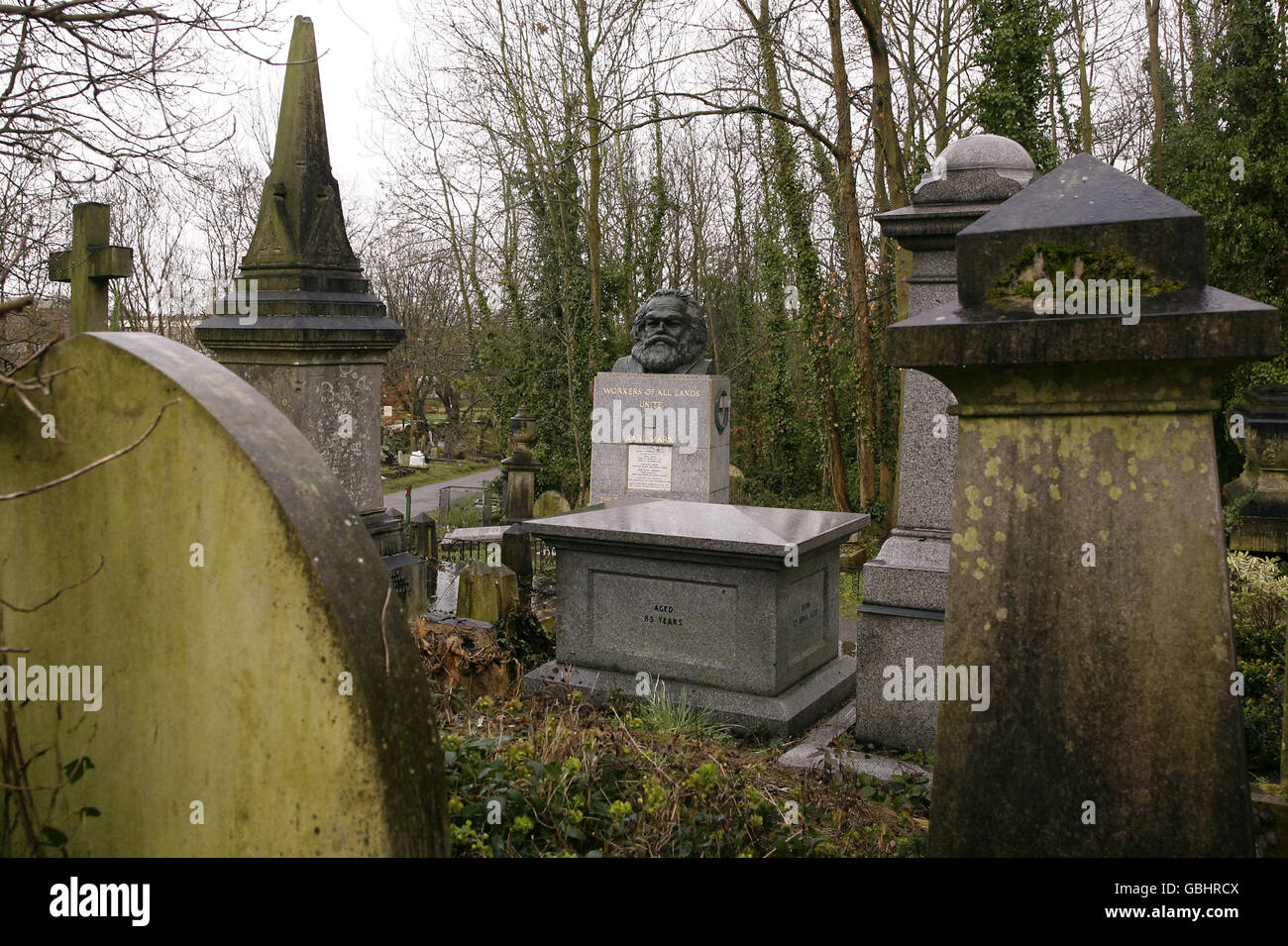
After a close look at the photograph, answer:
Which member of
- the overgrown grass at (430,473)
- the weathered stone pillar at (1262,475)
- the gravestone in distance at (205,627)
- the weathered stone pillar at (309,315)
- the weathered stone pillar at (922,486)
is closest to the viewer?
the gravestone in distance at (205,627)

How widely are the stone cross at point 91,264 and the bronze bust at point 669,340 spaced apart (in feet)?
24.9

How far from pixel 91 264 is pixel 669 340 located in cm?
795

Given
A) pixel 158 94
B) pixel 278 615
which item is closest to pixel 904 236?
pixel 278 615

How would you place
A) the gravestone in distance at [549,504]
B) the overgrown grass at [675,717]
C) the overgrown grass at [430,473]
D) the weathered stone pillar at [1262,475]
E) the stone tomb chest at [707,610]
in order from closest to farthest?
1. the overgrown grass at [675,717]
2. the stone tomb chest at [707,610]
3. the weathered stone pillar at [1262,475]
4. the gravestone in distance at [549,504]
5. the overgrown grass at [430,473]

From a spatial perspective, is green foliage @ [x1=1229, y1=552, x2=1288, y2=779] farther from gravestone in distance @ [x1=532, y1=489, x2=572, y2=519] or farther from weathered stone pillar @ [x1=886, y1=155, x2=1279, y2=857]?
gravestone in distance @ [x1=532, y1=489, x2=572, y2=519]

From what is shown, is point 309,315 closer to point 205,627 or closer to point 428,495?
point 205,627

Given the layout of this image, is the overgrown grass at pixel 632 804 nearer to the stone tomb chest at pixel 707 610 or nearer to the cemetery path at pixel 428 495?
the stone tomb chest at pixel 707 610

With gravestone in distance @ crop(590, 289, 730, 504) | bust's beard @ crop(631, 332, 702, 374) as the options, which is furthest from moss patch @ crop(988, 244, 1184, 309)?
bust's beard @ crop(631, 332, 702, 374)

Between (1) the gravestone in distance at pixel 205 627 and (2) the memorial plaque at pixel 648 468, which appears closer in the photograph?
(1) the gravestone in distance at pixel 205 627

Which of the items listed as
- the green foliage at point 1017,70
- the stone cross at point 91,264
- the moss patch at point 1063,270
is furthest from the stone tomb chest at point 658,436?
the moss patch at point 1063,270

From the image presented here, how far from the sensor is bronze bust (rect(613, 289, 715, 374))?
12250mm

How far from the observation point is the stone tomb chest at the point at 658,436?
12.2m

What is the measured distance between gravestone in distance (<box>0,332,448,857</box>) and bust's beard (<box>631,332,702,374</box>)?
9993 millimetres

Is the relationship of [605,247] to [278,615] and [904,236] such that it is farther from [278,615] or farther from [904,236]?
[278,615]
